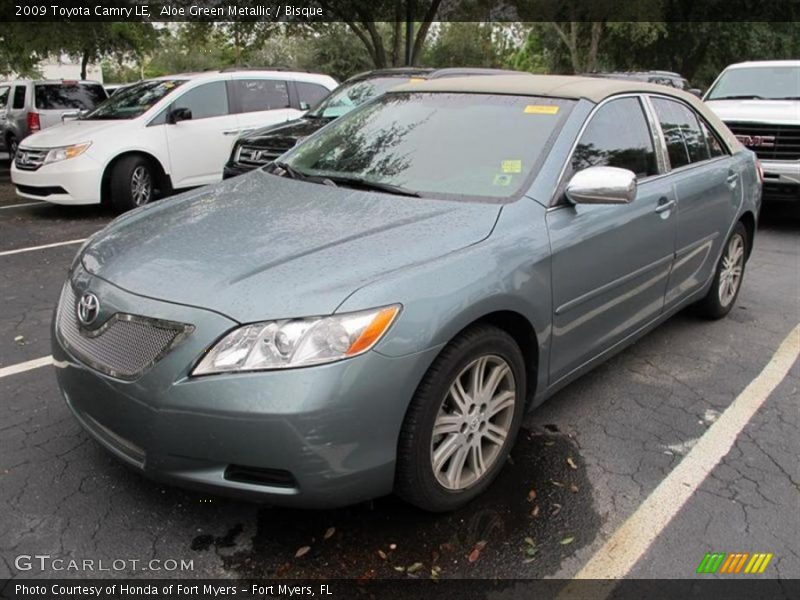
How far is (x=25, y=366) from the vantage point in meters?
4.00

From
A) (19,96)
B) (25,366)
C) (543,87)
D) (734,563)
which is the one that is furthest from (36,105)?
(734,563)

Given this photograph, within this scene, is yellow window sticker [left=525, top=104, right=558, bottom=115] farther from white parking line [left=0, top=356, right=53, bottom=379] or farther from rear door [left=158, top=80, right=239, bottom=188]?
rear door [left=158, top=80, right=239, bottom=188]

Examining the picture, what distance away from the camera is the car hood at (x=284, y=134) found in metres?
7.52

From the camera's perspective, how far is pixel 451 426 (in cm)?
265

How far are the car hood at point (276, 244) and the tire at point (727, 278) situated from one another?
2640 millimetres

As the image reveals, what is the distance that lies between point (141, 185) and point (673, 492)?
7.62 metres

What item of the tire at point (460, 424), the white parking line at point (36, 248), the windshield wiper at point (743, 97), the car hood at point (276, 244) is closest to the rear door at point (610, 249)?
the tire at point (460, 424)

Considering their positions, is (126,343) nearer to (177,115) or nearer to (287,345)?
(287,345)

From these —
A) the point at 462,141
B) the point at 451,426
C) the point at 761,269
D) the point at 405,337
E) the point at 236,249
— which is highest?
the point at 462,141

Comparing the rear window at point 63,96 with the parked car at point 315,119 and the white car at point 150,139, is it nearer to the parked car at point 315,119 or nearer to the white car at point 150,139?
the white car at point 150,139

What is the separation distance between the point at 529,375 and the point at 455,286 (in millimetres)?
753

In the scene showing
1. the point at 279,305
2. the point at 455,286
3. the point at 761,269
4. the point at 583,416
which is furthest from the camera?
the point at 761,269

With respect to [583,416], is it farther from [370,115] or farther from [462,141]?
[370,115]

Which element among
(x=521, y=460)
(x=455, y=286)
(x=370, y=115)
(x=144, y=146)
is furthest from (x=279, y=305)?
(x=144, y=146)
